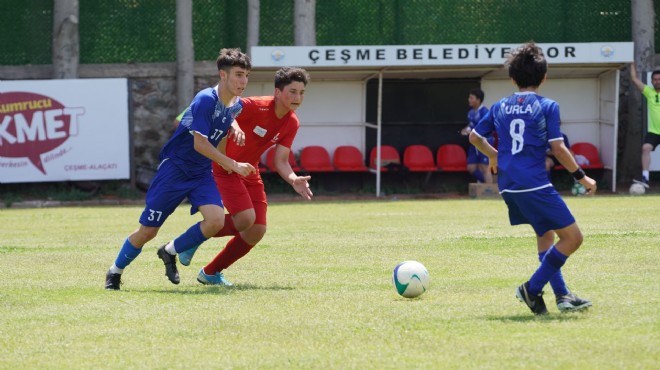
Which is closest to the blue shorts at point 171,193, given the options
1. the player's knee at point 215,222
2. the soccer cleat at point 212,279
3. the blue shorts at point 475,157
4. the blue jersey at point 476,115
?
the player's knee at point 215,222

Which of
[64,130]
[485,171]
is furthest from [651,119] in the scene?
[64,130]

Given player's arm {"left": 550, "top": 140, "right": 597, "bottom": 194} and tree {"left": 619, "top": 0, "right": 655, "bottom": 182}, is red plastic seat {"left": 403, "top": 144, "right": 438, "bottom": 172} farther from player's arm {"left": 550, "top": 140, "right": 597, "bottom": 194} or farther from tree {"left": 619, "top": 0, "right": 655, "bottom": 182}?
player's arm {"left": 550, "top": 140, "right": 597, "bottom": 194}

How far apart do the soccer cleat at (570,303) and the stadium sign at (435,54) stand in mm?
12920

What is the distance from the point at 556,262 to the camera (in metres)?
6.72

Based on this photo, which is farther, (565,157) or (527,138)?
(527,138)

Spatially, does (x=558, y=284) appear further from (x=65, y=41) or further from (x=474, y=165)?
(x=65, y=41)

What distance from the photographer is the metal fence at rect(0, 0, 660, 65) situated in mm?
21750

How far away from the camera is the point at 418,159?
21.3m

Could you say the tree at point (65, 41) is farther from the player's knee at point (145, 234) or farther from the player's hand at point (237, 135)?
the player's hand at point (237, 135)

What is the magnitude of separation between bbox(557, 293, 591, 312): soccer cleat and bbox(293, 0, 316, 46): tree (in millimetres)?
15209

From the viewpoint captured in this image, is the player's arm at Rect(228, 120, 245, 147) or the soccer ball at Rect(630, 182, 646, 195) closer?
the player's arm at Rect(228, 120, 245, 147)

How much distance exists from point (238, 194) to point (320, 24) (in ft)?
47.0

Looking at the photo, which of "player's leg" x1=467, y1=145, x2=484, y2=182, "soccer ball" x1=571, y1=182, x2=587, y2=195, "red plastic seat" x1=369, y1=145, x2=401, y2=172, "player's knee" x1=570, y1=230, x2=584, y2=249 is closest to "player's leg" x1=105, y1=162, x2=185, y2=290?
"player's knee" x1=570, y1=230, x2=584, y2=249

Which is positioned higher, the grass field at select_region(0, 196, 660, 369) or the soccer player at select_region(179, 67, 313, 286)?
the soccer player at select_region(179, 67, 313, 286)
